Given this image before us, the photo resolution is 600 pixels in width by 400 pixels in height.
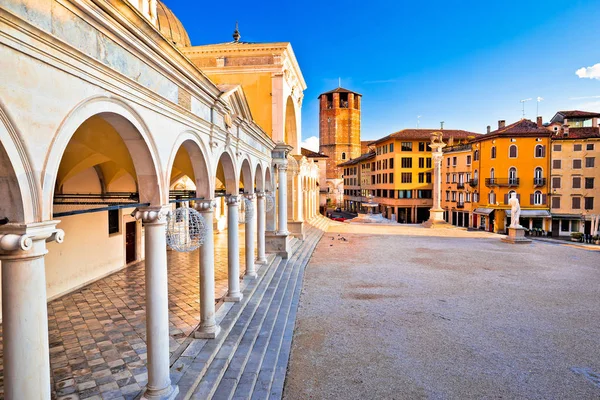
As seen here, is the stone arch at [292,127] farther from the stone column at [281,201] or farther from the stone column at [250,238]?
the stone column at [250,238]

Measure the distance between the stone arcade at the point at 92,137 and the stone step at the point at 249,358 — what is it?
87 cm

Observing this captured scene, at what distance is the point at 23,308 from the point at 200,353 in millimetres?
4228

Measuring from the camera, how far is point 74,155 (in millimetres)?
8023

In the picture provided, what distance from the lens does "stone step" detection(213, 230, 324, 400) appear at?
6094mm

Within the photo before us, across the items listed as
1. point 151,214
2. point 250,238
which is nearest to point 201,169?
point 151,214

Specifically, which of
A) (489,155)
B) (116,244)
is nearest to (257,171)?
(116,244)

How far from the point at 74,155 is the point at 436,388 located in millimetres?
9120

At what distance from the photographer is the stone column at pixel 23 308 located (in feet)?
9.65

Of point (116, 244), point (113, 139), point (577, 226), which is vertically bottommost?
point (577, 226)

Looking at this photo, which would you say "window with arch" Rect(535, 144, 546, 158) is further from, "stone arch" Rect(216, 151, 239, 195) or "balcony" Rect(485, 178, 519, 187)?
"stone arch" Rect(216, 151, 239, 195)

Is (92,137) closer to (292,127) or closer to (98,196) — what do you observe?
(98,196)

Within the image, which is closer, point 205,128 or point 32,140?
point 32,140

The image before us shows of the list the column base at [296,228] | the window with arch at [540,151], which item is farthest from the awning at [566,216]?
the column base at [296,228]

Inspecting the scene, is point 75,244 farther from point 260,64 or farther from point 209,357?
point 260,64
